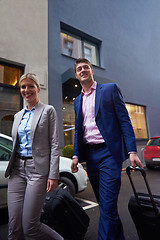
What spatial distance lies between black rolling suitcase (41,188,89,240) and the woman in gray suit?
371mm

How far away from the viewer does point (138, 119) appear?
1189 centimetres

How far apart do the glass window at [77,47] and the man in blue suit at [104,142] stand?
7.48 meters

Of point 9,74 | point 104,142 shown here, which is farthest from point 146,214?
point 9,74

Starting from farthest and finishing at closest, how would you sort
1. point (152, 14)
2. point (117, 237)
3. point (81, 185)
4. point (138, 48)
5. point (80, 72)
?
1. point (152, 14)
2. point (138, 48)
3. point (81, 185)
4. point (80, 72)
5. point (117, 237)

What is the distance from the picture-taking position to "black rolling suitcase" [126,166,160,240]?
5.08ft

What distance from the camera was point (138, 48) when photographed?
511 inches

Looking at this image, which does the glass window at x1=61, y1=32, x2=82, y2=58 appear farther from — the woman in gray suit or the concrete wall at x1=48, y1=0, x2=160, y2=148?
the woman in gray suit

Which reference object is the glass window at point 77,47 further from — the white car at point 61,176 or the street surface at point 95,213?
the street surface at point 95,213

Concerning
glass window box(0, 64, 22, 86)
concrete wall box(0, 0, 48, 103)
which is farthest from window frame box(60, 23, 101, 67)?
glass window box(0, 64, 22, 86)

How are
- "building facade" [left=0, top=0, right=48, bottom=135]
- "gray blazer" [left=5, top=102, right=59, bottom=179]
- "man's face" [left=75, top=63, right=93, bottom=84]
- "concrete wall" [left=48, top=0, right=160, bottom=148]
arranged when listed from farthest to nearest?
"concrete wall" [left=48, top=0, right=160, bottom=148] < "building facade" [left=0, top=0, right=48, bottom=135] < "man's face" [left=75, top=63, right=93, bottom=84] < "gray blazer" [left=5, top=102, right=59, bottom=179]

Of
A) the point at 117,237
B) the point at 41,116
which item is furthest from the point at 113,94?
the point at 117,237

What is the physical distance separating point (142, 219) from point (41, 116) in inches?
55.4

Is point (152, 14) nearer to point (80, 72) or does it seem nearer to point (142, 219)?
point (80, 72)

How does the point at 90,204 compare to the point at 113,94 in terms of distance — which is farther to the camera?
the point at 90,204
